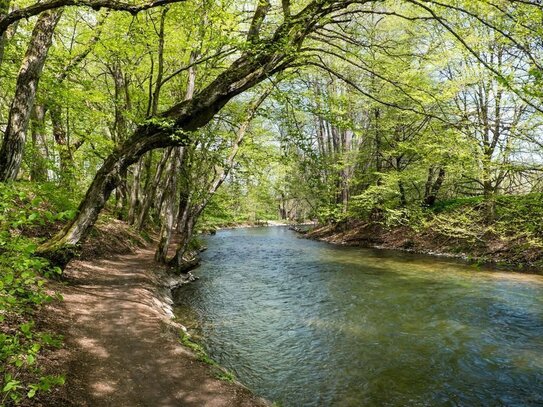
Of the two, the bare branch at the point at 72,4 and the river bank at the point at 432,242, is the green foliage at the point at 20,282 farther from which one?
the river bank at the point at 432,242

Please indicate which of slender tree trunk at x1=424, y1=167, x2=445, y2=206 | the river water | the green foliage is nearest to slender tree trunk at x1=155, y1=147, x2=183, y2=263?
the river water

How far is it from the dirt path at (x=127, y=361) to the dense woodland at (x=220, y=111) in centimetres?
74

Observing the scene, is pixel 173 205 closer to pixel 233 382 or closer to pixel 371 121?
pixel 233 382

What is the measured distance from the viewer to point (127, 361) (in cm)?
600

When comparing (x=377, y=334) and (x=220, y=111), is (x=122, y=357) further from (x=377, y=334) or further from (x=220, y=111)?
(x=220, y=111)

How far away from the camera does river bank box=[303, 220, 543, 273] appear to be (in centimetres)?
1712

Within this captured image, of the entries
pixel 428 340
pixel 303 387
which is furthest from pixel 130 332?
pixel 428 340

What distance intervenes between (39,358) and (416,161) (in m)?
24.5

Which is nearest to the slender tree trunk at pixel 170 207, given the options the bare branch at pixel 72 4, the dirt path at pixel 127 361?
the dirt path at pixel 127 361

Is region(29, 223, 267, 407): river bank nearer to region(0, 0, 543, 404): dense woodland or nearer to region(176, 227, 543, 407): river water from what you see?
region(0, 0, 543, 404): dense woodland

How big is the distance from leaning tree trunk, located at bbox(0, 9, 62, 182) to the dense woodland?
0.03m

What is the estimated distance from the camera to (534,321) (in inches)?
401

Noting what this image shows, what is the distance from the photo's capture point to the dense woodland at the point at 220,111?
212 inches

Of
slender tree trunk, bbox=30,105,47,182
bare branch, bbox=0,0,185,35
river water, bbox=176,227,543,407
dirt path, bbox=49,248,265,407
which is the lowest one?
river water, bbox=176,227,543,407
